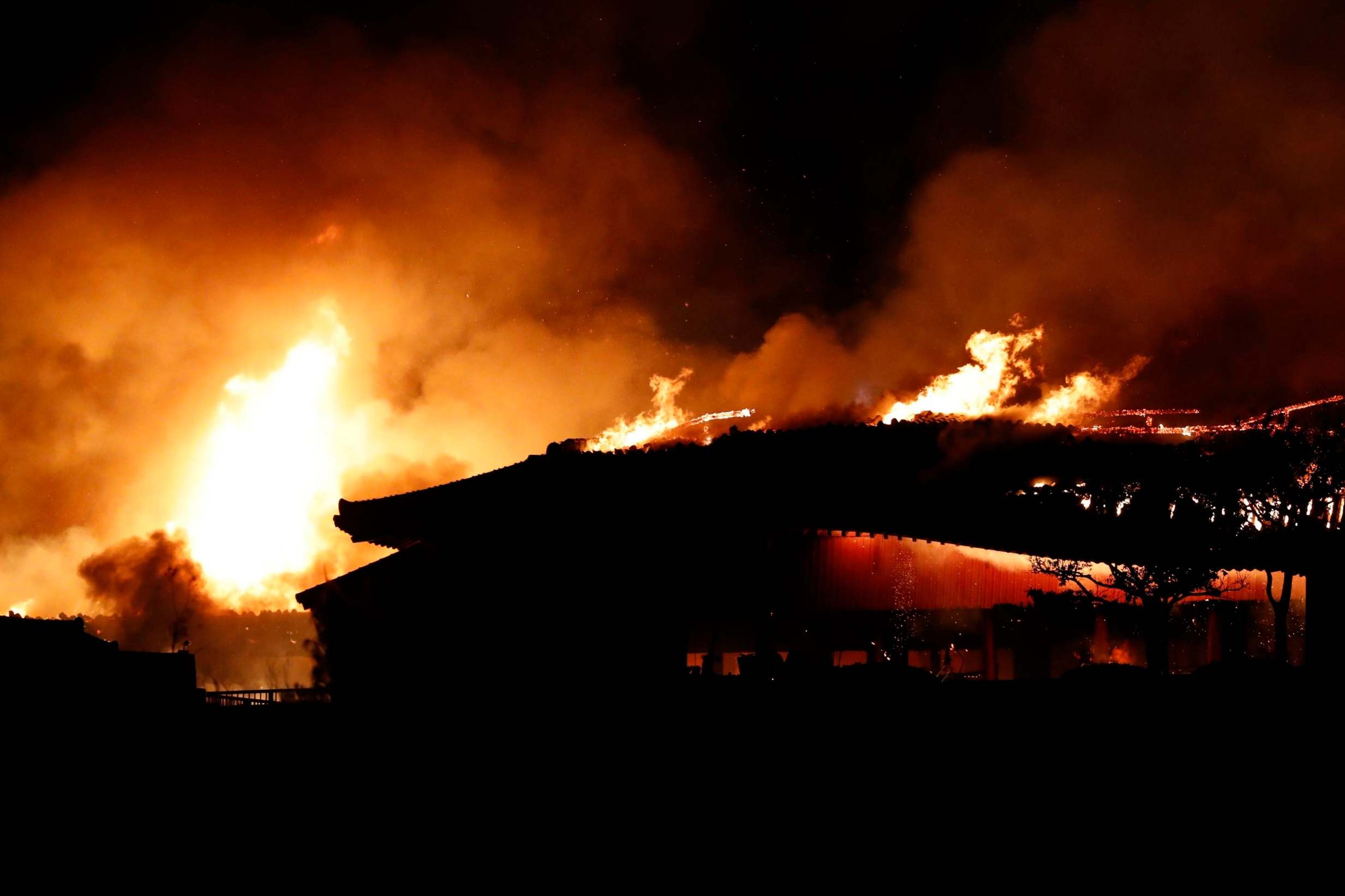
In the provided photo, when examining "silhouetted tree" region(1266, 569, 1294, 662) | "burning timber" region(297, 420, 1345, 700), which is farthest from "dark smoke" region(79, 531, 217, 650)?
"silhouetted tree" region(1266, 569, 1294, 662)

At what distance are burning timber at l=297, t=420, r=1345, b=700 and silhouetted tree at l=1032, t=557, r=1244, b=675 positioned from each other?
0.24 m

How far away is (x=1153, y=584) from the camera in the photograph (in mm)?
17609

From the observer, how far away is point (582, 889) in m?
9.07

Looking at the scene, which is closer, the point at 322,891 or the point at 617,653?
the point at 322,891

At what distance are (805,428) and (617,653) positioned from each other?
5947 millimetres

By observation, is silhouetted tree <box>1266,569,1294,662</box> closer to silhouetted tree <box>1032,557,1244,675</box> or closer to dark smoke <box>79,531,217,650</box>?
silhouetted tree <box>1032,557,1244,675</box>

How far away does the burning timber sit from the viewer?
17.7m

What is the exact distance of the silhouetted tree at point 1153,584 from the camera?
17.1 m

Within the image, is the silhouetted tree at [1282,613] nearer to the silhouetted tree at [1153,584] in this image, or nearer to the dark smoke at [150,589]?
the silhouetted tree at [1153,584]

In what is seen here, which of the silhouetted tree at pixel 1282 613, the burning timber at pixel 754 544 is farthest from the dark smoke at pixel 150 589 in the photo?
the silhouetted tree at pixel 1282 613

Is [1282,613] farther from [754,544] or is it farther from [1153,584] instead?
[754,544]

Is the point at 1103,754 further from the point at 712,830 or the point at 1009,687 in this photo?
the point at 712,830

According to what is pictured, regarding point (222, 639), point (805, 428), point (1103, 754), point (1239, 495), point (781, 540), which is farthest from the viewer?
point (222, 639)

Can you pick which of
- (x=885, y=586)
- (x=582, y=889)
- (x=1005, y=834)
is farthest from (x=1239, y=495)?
(x=582, y=889)
